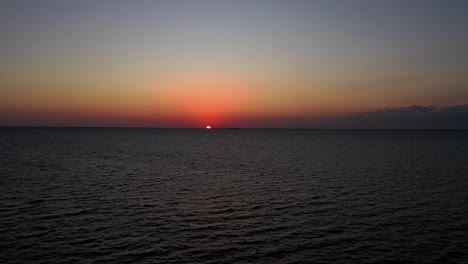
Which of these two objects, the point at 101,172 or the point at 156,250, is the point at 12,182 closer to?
the point at 101,172

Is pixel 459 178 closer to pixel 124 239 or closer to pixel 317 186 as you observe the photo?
pixel 317 186

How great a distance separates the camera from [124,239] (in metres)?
27.1

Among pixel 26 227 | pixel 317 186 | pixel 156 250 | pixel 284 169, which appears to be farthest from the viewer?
pixel 284 169

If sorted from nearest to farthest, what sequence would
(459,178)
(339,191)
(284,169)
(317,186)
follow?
1. (339,191)
2. (317,186)
3. (459,178)
4. (284,169)

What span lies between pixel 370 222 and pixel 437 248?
6.84 metres

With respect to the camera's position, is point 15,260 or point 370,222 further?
point 370,222

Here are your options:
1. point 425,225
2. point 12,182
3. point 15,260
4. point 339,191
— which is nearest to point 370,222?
point 425,225

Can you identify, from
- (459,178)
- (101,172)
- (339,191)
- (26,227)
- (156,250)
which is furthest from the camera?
(101,172)

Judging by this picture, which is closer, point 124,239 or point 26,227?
point 124,239

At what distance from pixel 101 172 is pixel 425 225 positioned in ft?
175

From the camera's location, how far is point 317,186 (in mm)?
50938

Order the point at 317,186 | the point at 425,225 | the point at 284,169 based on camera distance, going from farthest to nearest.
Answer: the point at 284,169 < the point at 317,186 < the point at 425,225

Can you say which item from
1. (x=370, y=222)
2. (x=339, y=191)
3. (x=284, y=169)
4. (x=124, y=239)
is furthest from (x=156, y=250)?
(x=284, y=169)

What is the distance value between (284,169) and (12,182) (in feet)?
157
